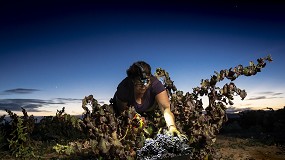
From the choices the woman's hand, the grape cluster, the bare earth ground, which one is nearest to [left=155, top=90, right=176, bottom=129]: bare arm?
the woman's hand

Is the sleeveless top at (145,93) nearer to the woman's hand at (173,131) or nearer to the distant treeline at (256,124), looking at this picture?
the woman's hand at (173,131)

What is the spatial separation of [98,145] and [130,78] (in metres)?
1.59

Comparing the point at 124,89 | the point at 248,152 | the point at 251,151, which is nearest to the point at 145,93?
the point at 124,89

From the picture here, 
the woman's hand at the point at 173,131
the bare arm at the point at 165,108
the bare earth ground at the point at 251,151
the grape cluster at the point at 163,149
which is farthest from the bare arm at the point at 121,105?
→ the bare earth ground at the point at 251,151

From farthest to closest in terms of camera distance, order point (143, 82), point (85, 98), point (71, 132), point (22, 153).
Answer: point (71, 132) → point (22, 153) → point (143, 82) → point (85, 98)

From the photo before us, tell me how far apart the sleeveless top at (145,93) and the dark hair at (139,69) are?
0.99 ft

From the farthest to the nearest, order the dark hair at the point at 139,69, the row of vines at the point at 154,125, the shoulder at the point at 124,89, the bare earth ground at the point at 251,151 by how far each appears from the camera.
A: the bare earth ground at the point at 251,151, the shoulder at the point at 124,89, the dark hair at the point at 139,69, the row of vines at the point at 154,125

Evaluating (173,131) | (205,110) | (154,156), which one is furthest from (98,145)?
(205,110)

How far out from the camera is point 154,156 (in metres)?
3.43

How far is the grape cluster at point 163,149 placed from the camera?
340cm

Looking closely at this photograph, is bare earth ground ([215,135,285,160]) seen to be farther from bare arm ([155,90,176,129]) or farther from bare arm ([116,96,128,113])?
bare arm ([116,96,128,113])

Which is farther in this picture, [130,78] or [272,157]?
[272,157]

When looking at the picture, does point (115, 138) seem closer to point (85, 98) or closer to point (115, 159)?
point (115, 159)

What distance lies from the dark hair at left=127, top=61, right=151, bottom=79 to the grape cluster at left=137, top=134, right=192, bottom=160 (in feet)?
3.33
